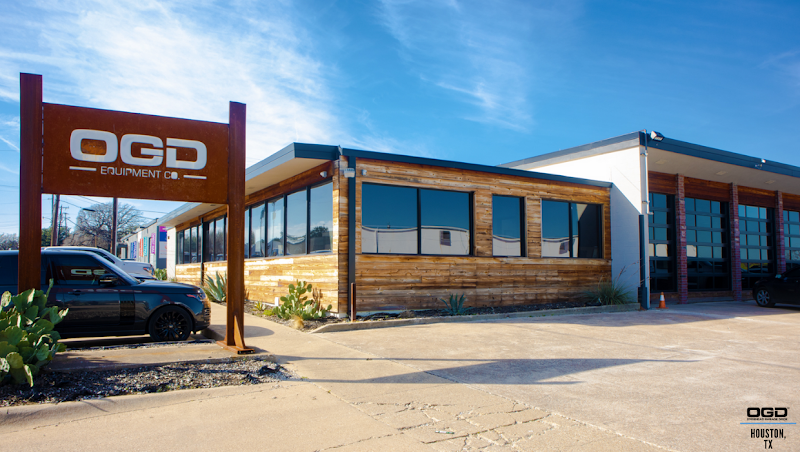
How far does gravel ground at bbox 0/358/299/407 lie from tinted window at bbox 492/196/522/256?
8.34 meters

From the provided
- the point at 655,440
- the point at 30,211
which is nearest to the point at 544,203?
the point at 655,440

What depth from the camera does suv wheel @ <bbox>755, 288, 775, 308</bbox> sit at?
51.8ft

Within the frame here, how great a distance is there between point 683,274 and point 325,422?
15315 millimetres

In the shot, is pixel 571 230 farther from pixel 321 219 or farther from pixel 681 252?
pixel 321 219

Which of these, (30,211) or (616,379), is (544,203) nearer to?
(616,379)

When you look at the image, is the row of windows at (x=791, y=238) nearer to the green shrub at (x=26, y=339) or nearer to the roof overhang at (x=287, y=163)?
the roof overhang at (x=287, y=163)

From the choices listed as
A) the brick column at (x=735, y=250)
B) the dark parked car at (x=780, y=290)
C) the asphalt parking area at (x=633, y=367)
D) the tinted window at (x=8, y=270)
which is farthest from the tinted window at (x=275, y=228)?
the brick column at (x=735, y=250)

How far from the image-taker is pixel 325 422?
4574 mm

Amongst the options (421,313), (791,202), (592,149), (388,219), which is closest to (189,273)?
(388,219)

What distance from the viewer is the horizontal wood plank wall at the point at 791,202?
21156 millimetres

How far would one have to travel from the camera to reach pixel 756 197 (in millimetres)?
19672

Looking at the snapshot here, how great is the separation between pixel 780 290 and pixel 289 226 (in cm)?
1463

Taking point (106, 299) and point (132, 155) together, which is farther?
point (106, 299)

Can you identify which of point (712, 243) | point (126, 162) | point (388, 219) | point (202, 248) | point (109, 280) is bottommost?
point (109, 280)
